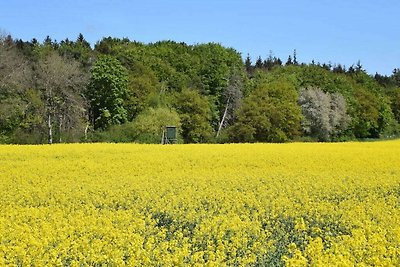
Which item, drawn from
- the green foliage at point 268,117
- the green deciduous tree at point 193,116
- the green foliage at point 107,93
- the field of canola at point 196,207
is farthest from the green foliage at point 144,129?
the field of canola at point 196,207

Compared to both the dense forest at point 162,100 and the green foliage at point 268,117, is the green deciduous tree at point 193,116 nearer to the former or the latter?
the dense forest at point 162,100

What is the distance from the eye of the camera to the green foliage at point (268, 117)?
175ft

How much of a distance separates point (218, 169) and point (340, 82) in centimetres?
6103

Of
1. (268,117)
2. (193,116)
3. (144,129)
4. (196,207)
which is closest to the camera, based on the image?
(196,207)

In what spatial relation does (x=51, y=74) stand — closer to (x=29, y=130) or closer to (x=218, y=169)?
(x=29, y=130)

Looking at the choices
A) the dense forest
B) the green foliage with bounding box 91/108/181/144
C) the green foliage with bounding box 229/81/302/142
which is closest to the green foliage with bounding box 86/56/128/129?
the dense forest

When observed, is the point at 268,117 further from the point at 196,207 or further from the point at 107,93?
the point at 196,207

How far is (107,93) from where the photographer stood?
53.9m

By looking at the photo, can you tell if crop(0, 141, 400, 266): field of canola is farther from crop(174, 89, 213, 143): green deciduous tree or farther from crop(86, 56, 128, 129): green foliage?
crop(86, 56, 128, 129): green foliage

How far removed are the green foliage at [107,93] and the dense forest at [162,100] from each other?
88 mm

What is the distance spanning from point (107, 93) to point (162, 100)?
483 centimetres

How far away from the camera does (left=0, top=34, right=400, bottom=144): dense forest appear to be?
47156 mm

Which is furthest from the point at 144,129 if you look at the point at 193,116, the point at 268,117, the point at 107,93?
the point at 268,117

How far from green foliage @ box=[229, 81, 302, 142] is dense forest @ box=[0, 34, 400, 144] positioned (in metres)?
0.09
